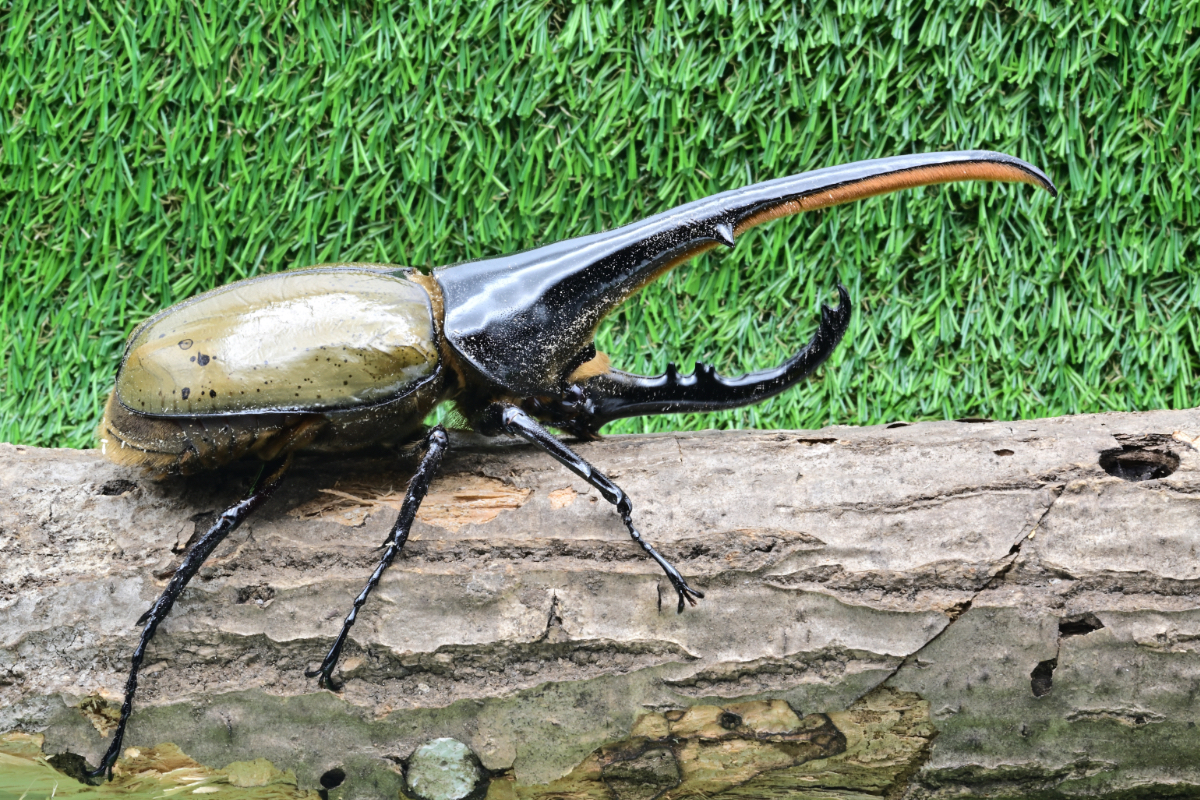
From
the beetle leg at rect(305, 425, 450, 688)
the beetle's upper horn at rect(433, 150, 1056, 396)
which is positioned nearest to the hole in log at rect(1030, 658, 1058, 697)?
the beetle's upper horn at rect(433, 150, 1056, 396)

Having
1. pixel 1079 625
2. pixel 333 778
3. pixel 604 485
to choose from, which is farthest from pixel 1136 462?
pixel 333 778

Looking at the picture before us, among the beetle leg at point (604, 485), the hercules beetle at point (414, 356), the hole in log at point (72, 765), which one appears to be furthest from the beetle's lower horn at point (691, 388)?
the hole in log at point (72, 765)

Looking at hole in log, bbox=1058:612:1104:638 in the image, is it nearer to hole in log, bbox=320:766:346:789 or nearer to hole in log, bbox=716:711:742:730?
hole in log, bbox=716:711:742:730

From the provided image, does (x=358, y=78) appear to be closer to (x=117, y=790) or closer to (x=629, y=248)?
(x=629, y=248)

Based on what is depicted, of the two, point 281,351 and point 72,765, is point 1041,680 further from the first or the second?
point 72,765

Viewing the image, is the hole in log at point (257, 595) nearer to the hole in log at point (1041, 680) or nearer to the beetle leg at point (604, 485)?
the beetle leg at point (604, 485)

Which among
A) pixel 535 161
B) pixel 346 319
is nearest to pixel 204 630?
pixel 346 319
